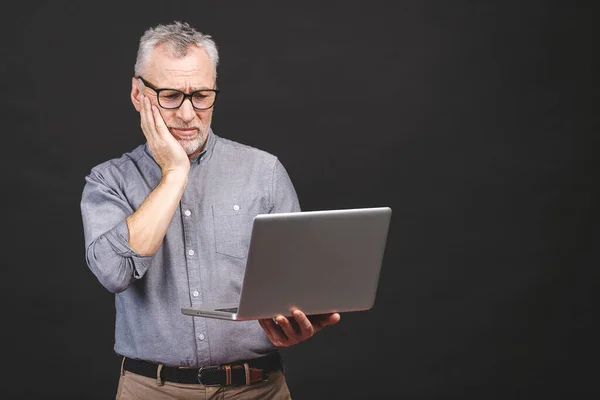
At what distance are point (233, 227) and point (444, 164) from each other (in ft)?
5.62

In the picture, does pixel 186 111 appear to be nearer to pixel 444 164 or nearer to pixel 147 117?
pixel 147 117

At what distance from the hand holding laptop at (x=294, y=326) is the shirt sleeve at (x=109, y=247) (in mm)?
350

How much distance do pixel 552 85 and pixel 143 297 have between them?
228 centimetres

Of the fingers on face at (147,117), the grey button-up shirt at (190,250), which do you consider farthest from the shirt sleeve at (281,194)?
the fingers on face at (147,117)

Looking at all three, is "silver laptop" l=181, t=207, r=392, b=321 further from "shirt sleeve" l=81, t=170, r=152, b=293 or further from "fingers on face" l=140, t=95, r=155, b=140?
"fingers on face" l=140, t=95, r=155, b=140

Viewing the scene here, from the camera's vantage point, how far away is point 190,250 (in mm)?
2637

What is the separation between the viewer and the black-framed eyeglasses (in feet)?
8.61

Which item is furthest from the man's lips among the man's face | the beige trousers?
the beige trousers

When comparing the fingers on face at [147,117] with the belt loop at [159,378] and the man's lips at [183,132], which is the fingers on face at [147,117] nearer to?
the man's lips at [183,132]

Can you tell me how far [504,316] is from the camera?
13.7 ft

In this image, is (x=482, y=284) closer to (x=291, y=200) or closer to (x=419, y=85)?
(x=419, y=85)

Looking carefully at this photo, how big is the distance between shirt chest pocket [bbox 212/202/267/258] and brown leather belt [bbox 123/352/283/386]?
30 centimetres

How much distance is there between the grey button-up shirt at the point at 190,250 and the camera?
2.58 m

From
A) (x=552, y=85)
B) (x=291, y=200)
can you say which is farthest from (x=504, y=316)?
(x=291, y=200)
